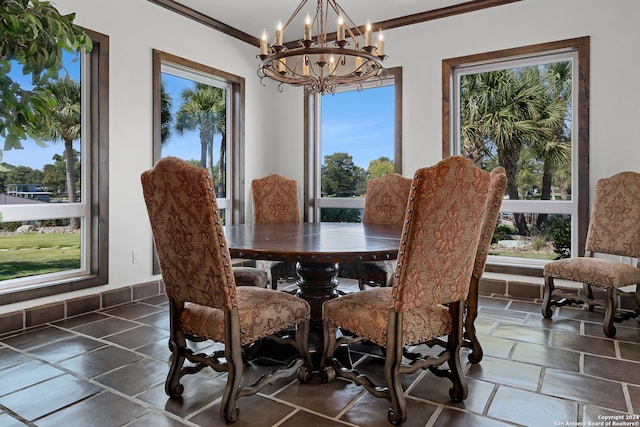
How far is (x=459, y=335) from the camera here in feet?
6.35

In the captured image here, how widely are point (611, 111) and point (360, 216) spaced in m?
2.48

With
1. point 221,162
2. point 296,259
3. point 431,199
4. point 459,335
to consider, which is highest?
point 221,162

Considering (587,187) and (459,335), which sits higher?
(587,187)

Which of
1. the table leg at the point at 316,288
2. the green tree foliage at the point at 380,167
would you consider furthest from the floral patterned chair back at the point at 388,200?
the table leg at the point at 316,288

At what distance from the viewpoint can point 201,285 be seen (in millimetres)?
1783

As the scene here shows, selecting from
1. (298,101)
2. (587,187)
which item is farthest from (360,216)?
(587,187)

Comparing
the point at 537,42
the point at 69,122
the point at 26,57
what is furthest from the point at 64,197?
the point at 537,42

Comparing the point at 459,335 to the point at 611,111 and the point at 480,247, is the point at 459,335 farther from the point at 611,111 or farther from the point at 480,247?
the point at 611,111

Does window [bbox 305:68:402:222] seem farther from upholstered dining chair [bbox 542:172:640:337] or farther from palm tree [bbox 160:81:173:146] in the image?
upholstered dining chair [bbox 542:172:640:337]

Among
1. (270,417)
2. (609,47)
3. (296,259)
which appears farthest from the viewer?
(609,47)

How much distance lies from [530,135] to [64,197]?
4.00m

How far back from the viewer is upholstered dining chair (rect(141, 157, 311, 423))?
1.69 m

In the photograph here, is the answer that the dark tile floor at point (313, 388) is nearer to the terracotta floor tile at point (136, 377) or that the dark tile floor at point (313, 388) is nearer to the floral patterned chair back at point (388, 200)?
the terracotta floor tile at point (136, 377)

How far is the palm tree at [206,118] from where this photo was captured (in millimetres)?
4402
